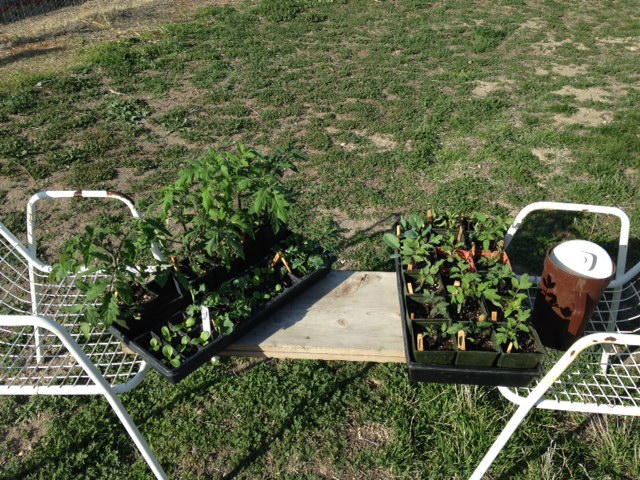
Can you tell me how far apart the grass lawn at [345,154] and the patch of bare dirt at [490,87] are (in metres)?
0.06

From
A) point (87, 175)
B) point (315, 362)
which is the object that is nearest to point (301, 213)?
point (315, 362)

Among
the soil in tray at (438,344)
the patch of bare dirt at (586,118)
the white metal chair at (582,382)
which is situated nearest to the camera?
the white metal chair at (582,382)

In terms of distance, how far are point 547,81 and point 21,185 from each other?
579 cm

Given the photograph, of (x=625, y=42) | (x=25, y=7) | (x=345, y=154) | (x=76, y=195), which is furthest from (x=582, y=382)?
(x=25, y=7)

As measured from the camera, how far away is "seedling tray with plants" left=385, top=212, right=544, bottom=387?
177 cm

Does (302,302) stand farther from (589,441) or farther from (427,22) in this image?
(427,22)

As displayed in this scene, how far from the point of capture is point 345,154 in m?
4.57

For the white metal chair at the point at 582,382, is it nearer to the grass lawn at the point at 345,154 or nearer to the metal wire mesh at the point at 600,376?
the metal wire mesh at the point at 600,376

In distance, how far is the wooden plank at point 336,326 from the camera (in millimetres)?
1961

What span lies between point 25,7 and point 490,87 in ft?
25.1

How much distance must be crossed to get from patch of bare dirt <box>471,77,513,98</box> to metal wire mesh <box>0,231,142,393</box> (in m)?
4.72

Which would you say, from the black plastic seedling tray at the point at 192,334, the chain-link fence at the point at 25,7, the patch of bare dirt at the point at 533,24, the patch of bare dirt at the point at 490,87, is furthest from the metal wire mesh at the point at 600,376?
the chain-link fence at the point at 25,7

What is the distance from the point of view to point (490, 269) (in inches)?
82.3

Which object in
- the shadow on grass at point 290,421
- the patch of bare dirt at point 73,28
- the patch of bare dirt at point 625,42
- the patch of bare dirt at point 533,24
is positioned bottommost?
the shadow on grass at point 290,421
